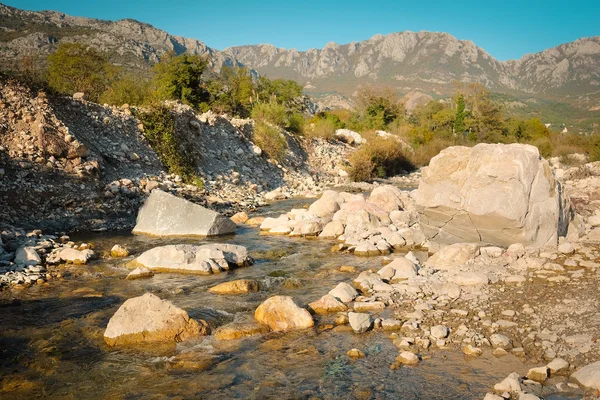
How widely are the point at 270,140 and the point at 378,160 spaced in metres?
7.64

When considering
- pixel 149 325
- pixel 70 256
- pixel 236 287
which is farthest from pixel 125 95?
pixel 149 325

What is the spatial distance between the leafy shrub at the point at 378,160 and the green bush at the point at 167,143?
34.2 feet

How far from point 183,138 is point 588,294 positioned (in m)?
17.9

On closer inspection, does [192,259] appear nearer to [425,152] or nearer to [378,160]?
[378,160]

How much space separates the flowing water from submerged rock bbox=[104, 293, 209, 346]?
0.57 feet

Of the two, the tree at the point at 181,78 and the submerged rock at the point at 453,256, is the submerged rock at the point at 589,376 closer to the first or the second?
the submerged rock at the point at 453,256

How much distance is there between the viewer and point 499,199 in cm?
885

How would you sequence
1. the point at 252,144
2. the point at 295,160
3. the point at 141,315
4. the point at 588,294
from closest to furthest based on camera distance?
1. the point at 141,315
2. the point at 588,294
3. the point at 252,144
4. the point at 295,160

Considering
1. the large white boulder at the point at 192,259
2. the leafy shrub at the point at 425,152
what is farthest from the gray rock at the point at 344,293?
the leafy shrub at the point at 425,152

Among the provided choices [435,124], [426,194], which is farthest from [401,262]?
[435,124]

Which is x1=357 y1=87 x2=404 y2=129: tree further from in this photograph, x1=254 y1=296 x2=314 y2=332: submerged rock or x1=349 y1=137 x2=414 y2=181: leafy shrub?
x1=254 y1=296 x2=314 y2=332: submerged rock

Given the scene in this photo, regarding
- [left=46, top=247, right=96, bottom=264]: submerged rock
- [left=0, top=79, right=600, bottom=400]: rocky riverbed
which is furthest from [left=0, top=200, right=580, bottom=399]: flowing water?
[left=46, top=247, right=96, bottom=264]: submerged rock

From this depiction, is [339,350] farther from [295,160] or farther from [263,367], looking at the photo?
[295,160]

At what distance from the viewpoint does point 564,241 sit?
9445 mm
